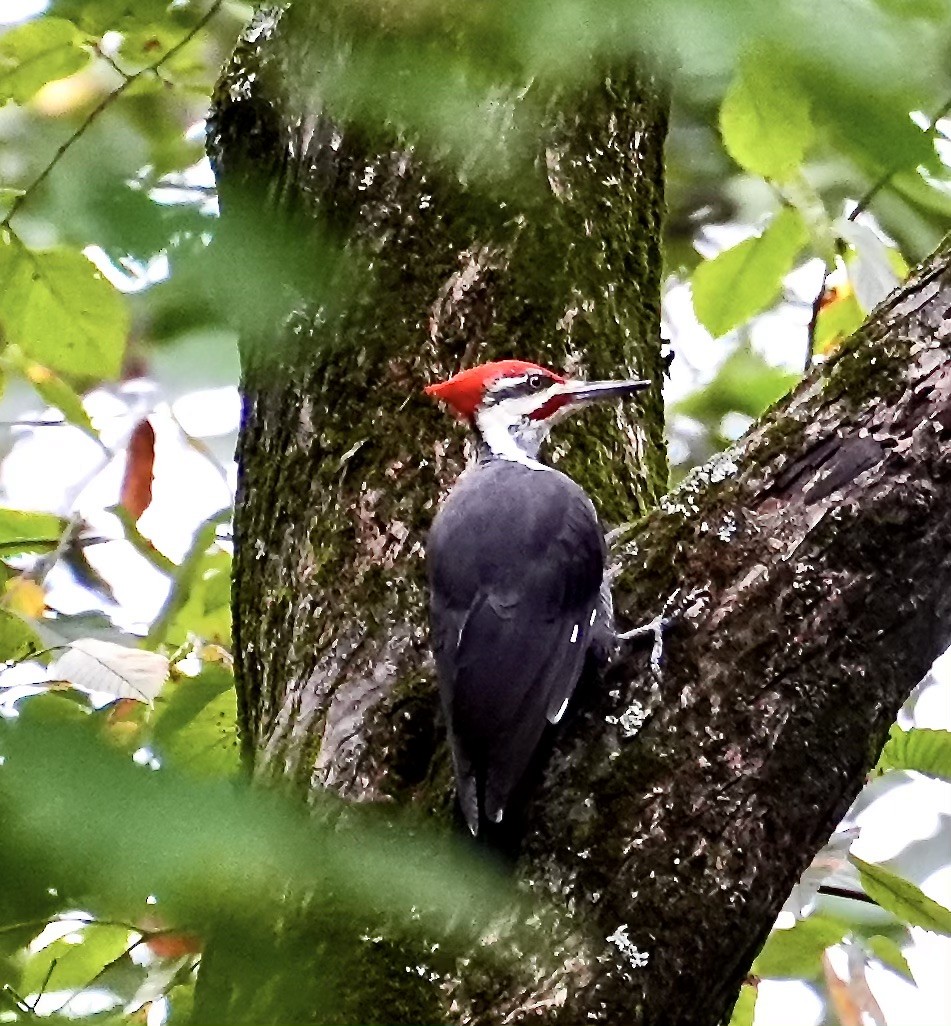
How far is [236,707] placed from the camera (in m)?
2.31

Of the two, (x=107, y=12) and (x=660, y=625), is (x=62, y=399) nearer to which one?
(x=660, y=625)

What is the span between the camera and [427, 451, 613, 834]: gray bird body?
6.33 ft

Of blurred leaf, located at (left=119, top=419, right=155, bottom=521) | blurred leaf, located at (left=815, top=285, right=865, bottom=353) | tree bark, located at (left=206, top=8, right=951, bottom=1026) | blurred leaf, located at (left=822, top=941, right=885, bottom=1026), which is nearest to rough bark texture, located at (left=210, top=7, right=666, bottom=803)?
tree bark, located at (left=206, top=8, right=951, bottom=1026)

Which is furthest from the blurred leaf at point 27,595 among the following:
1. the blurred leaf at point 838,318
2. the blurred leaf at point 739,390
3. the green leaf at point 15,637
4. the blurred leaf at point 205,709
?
the blurred leaf at point 838,318

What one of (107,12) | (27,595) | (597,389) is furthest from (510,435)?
(107,12)

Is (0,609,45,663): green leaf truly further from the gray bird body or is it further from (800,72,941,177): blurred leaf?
(800,72,941,177): blurred leaf

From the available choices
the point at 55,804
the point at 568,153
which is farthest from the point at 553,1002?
the point at 568,153

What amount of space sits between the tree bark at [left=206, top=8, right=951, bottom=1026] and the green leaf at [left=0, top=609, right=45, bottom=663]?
1.17 ft

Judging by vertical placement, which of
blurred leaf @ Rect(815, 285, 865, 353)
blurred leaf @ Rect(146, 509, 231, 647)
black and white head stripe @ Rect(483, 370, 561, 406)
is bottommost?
blurred leaf @ Rect(146, 509, 231, 647)

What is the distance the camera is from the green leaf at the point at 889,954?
101 inches

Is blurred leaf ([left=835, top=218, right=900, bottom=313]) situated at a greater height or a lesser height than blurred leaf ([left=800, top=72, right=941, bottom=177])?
greater

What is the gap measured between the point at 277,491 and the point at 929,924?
1.32 m

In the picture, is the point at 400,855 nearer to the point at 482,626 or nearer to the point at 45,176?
the point at 45,176

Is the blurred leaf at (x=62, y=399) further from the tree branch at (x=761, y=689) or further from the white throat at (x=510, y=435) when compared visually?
the tree branch at (x=761, y=689)
